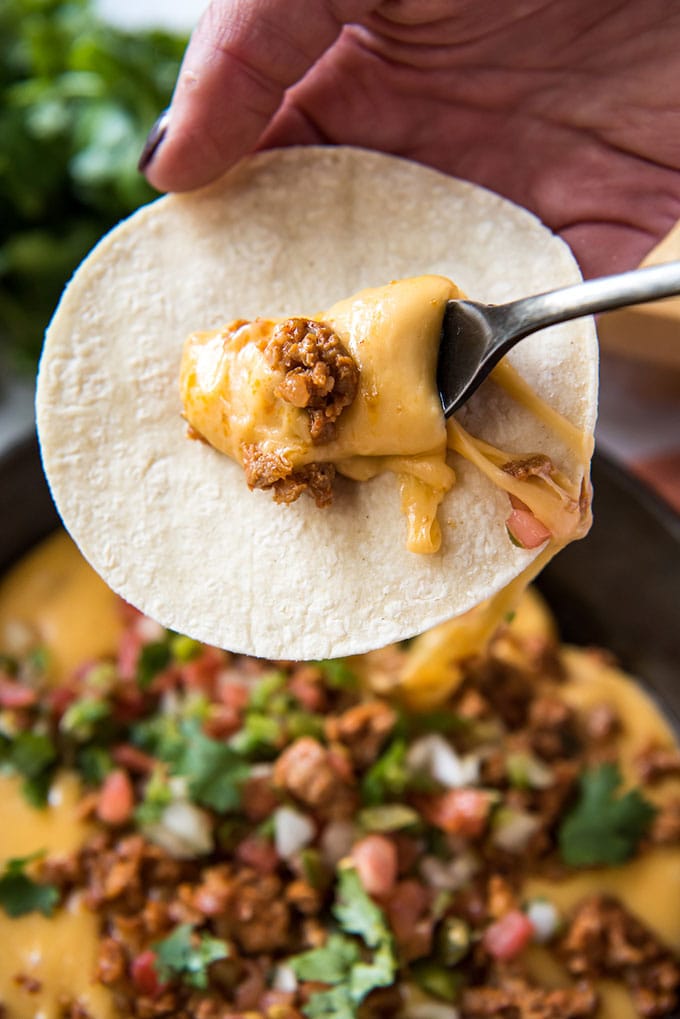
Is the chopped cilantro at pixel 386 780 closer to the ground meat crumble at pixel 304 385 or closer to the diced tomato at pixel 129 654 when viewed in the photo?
the diced tomato at pixel 129 654

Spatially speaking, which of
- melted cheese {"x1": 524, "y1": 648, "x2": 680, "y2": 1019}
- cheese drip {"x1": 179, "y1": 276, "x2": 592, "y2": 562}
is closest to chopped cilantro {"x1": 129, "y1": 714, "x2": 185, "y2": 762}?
melted cheese {"x1": 524, "y1": 648, "x2": 680, "y2": 1019}

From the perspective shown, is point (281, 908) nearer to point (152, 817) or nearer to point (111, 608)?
point (152, 817)

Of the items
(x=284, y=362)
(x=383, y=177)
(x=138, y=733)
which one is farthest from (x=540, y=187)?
(x=138, y=733)

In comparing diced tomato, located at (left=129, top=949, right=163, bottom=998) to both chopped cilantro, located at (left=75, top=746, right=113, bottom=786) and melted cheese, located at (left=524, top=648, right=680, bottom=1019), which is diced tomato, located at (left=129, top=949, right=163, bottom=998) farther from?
melted cheese, located at (left=524, top=648, right=680, bottom=1019)

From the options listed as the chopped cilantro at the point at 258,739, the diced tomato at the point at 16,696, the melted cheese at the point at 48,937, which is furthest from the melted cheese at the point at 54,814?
the chopped cilantro at the point at 258,739

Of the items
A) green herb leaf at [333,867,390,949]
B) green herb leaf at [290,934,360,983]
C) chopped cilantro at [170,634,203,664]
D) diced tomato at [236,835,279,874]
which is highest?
chopped cilantro at [170,634,203,664]

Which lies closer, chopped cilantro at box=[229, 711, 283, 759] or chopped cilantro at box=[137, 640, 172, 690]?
chopped cilantro at box=[229, 711, 283, 759]

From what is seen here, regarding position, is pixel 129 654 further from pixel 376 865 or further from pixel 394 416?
pixel 394 416
